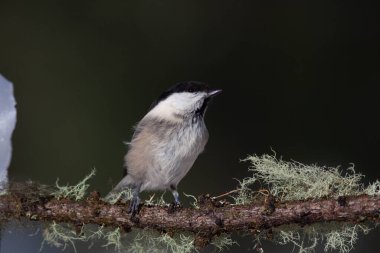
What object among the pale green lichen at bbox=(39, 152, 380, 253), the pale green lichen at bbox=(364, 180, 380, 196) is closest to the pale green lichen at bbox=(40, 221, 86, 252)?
the pale green lichen at bbox=(39, 152, 380, 253)

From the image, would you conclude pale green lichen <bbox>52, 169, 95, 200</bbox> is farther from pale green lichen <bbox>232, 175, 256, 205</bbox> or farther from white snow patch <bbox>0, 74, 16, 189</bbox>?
pale green lichen <bbox>232, 175, 256, 205</bbox>

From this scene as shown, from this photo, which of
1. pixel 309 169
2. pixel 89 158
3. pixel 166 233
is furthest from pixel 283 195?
pixel 89 158

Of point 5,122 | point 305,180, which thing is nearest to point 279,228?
point 305,180

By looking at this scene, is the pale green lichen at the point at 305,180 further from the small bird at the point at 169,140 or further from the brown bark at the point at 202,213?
the small bird at the point at 169,140

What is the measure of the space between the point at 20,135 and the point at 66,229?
99 centimetres

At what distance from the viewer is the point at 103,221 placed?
933 millimetres

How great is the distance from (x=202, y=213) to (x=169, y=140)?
12.8 inches

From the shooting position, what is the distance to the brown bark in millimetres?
876

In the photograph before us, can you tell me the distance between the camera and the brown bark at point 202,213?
2.87ft

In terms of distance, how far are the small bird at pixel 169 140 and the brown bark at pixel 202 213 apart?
10.6 inches

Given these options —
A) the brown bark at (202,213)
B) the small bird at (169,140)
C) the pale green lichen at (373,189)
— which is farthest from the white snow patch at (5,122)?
the pale green lichen at (373,189)

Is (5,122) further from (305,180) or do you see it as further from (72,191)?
(305,180)

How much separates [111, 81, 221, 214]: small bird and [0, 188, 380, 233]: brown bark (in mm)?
269

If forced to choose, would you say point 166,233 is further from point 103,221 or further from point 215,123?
point 215,123
